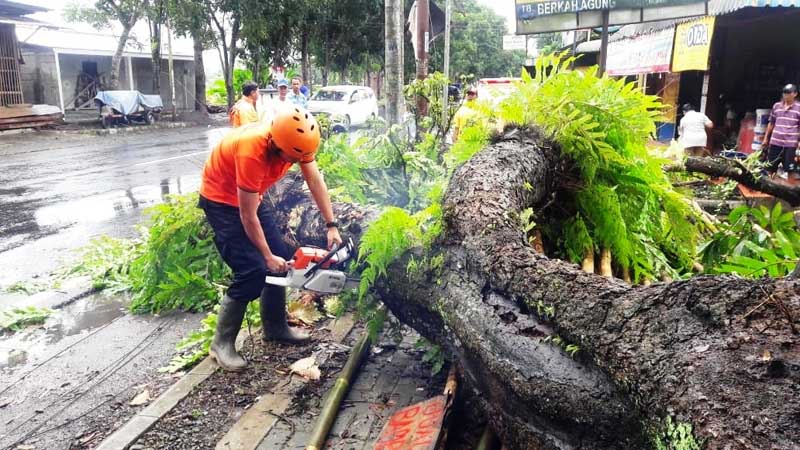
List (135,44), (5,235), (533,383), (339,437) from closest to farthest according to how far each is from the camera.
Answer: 1. (533,383)
2. (339,437)
3. (5,235)
4. (135,44)

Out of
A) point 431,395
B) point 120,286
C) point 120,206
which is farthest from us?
point 120,206

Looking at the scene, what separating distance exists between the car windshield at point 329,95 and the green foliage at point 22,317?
1893 cm

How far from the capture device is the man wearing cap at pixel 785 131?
948 centimetres

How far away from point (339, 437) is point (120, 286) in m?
3.48

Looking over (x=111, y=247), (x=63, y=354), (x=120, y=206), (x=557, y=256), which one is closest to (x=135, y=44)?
(x=120, y=206)

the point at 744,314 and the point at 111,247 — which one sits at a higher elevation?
the point at 744,314

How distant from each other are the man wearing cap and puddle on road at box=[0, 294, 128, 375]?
9.56m

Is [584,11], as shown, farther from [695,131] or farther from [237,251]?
[237,251]

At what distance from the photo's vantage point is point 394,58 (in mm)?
10742

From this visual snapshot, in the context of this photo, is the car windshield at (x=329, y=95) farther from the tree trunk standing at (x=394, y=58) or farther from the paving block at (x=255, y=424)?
the paving block at (x=255, y=424)

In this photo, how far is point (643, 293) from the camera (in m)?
1.90

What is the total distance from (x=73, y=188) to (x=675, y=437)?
11.1 m

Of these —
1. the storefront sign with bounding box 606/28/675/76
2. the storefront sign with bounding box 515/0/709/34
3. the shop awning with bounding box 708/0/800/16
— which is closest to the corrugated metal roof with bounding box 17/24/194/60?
the storefront sign with bounding box 606/28/675/76

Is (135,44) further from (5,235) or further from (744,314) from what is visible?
(744,314)
